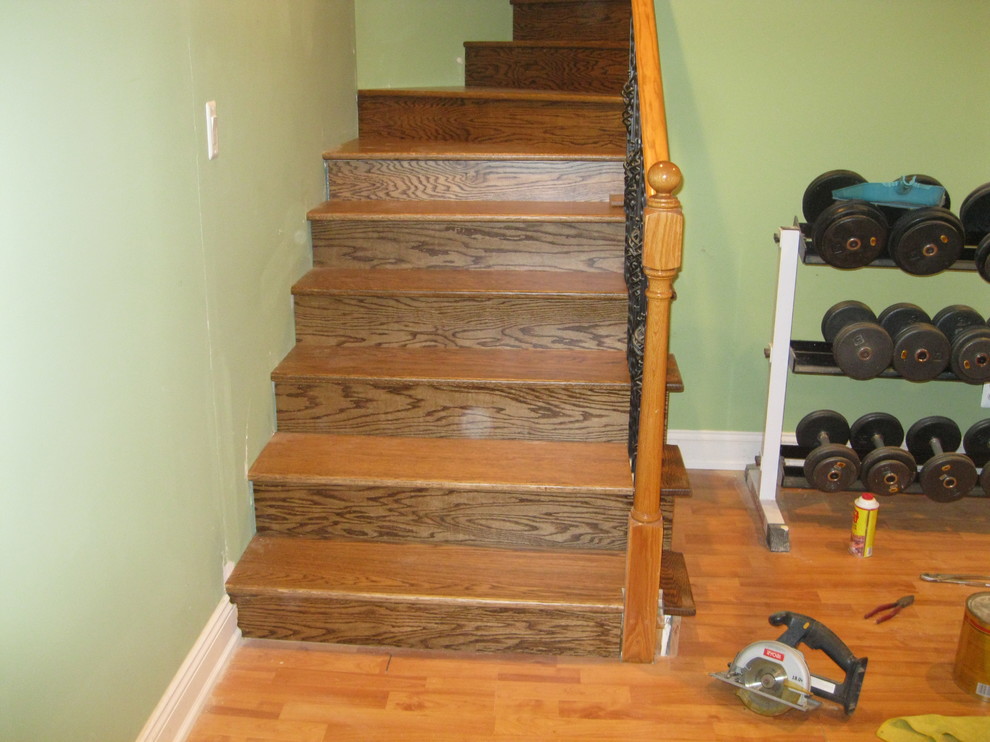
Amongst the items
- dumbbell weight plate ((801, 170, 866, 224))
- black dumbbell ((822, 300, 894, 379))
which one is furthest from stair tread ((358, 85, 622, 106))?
black dumbbell ((822, 300, 894, 379))

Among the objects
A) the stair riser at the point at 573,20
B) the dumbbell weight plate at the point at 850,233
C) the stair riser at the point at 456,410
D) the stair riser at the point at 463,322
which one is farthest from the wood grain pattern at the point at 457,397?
the stair riser at the point at 573,20

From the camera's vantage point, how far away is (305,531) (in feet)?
8.65

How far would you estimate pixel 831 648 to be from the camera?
2328 millimetres

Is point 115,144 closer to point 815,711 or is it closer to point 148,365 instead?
point 148,365

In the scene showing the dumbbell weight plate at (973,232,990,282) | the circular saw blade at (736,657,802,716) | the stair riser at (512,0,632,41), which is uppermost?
the stair riser at (512,0,632,41)

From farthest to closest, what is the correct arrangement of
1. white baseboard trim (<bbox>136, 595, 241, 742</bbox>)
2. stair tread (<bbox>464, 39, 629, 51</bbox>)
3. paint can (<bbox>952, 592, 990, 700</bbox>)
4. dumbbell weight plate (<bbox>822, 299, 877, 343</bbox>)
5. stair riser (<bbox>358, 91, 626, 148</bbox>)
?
Result: stair tread (<bbox>464, 39, 629, 51</bbox>) < stair riser (<bbox>358, 91, 626, 148</bbox>) < dumbbell weight plate (<bbox>822, 299, 877, 343</bbox>) < paint can (<bbox>952, 592, 990, 700</bbox>) < white baseboard trim (<bbox>136, 595, 241, 742</bbox>)

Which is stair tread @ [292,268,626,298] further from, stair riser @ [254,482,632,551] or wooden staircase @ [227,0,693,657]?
stair riser @ [254,482,632,551]

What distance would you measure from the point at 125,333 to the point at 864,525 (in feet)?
7.48

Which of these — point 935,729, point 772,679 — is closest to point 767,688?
point 772,679

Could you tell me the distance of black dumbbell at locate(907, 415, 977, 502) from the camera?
3092mm

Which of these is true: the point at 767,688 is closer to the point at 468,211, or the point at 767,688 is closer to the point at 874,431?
the point at 874,431

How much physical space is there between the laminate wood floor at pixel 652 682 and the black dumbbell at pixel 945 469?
0.25m

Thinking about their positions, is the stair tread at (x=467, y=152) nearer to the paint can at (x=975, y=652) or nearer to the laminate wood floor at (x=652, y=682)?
the laminate wood floor at (x=652, y=682)

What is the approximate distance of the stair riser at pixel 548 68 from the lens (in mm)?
3705
